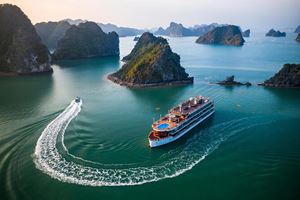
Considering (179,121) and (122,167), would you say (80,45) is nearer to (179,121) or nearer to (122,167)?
(179,121)

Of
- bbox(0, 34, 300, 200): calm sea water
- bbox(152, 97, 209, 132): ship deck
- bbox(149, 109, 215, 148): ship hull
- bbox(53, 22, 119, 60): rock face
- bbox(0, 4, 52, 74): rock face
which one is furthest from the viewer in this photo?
bbox(53, 22, 119, 60): rock face

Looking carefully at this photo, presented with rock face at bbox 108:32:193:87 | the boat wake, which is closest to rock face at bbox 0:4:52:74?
rock face at bbox 108:32:193:87

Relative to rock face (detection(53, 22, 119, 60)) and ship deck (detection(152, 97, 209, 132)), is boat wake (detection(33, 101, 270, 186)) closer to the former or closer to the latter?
ship deck (detection(152, 97, 209, 132))

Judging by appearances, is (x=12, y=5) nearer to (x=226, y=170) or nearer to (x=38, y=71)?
(x=38, y=71)

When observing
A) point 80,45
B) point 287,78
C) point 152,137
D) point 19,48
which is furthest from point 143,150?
point 80,45

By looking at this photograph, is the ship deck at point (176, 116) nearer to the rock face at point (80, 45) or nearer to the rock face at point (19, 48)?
A: the rock face at point (19, 48)

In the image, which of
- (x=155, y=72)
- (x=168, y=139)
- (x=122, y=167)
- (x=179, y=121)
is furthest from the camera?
(x=155, y=72)

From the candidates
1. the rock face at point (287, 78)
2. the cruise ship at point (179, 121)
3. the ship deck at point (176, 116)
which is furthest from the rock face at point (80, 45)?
the cruise ship at point (179, 121)
